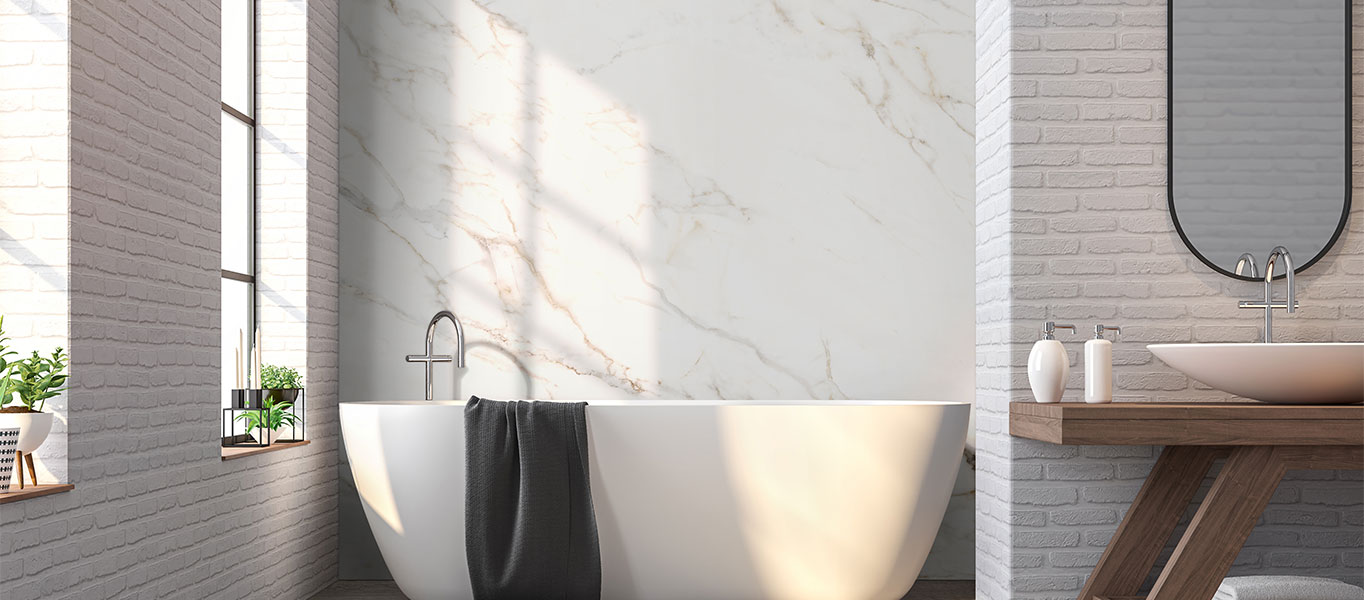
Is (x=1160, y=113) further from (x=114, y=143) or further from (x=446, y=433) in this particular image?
(x=114, y=143)

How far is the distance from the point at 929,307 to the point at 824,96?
0.86 m

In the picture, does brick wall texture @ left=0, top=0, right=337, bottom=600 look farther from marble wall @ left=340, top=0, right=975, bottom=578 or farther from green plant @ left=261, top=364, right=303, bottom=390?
marble wall @ left=340, top=0, right=975, bottom=578

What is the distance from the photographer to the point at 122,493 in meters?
2.32

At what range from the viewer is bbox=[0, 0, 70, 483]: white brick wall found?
215 cm

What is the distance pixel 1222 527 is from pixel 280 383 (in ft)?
8.73

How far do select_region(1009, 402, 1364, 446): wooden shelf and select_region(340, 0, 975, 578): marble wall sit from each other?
155cm

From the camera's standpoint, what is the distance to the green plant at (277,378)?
10.8 ft

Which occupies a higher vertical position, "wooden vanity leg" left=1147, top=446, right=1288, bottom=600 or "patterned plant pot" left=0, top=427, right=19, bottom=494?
"patterned plant pot" left=0, top=427, right=19, bottom=494

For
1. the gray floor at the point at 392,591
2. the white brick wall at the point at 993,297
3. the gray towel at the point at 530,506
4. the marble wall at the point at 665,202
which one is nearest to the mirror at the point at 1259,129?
the white brick wall at the point at 993,297

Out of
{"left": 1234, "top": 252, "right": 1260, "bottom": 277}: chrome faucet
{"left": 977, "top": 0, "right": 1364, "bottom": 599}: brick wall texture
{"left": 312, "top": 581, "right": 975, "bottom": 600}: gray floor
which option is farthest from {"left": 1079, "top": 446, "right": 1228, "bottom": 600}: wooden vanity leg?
{"left": 312, "top": 581, "right": 975, "bottom": 600}: gray floor

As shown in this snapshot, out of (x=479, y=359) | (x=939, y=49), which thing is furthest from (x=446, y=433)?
(x=939, y=49)

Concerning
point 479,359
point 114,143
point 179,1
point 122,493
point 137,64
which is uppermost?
point 179,1

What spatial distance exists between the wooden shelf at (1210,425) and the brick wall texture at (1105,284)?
428 mm

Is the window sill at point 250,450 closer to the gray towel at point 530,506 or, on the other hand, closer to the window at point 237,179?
the window at point 237,179
